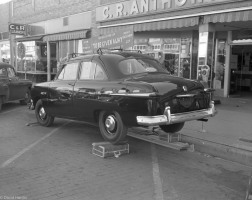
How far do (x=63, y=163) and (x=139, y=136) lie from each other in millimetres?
2404

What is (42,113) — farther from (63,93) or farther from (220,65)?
(220,65)

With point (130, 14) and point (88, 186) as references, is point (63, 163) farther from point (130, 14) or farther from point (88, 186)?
point (130, 14)

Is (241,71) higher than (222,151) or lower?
higher

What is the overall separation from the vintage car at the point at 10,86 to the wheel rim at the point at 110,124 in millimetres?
6282

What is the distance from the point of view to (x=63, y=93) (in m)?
7.58

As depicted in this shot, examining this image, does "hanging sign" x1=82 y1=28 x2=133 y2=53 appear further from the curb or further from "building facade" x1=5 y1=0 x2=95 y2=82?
"building facade" x1=5 y1=0 x2=95 y2=82

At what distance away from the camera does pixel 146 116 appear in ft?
18.5

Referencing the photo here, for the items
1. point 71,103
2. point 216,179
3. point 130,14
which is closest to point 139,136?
point 71,103

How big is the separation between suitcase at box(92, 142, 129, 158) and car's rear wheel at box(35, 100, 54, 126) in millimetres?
2805

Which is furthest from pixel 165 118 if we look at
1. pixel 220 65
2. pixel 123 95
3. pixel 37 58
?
pixel 37 58

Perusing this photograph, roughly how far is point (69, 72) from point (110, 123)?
1.94 metres

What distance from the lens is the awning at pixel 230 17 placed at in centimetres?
1091

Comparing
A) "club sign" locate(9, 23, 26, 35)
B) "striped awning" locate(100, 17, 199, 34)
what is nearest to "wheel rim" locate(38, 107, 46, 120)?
"striped awning" locate(100, 17, 199, 34)

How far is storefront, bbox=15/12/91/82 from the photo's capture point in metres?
19.7
